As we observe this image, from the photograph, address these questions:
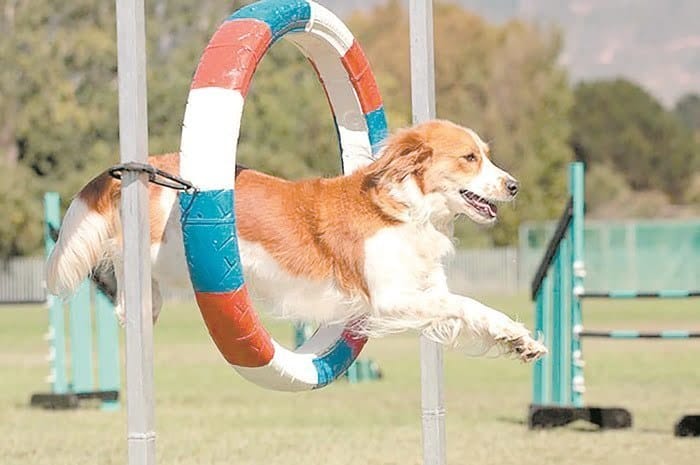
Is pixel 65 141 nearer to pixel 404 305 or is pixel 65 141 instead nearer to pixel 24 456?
pixel 24 456

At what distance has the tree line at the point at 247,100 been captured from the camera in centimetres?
4647

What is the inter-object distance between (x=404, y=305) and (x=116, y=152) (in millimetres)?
41974

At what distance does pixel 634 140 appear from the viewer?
8875 cm

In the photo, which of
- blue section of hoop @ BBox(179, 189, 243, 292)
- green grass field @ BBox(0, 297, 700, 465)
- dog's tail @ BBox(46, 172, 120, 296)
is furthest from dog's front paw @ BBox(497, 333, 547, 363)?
green grass field @ BBox(0, 297, 700, 465)

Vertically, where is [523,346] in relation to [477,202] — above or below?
below

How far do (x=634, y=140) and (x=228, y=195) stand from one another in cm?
8499

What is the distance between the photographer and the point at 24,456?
31.6 ft

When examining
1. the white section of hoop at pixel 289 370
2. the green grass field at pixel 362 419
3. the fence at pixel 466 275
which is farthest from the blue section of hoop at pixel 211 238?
the fence at pixel 466 275

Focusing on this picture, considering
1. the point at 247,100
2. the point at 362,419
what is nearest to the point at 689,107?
the point at 247,100

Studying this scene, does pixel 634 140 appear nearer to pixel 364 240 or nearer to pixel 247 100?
pixel 247 100

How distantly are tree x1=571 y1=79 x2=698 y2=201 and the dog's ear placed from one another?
80765 millimetres

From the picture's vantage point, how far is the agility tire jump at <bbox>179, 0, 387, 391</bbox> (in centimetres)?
578

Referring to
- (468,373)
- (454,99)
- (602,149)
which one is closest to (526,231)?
(454,99)

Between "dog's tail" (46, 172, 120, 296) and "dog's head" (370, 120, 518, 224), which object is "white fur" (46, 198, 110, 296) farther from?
"dog's head" (370, 120, 518, 224)
